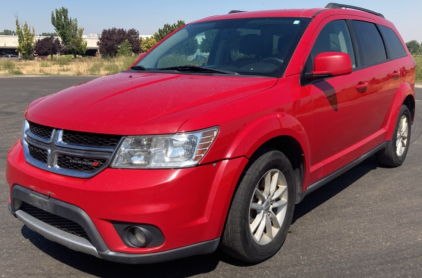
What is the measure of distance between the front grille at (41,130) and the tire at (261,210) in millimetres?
1269

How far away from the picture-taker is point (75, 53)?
6119 centimetres

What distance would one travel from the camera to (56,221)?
2.95 m

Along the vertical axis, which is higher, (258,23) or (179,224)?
(258,23)

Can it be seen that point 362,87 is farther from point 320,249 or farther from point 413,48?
point 413,48

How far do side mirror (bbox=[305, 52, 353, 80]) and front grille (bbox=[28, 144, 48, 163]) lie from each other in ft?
6.73

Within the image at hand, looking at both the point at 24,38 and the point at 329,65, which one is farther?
the point at 24,38

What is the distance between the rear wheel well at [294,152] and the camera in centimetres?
337

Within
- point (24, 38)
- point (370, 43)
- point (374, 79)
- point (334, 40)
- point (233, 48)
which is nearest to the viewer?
point (233, 48)

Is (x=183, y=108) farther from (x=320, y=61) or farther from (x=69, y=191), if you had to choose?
(x=320, y=61)

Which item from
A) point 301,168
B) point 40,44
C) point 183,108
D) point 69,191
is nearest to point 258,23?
point 301,168

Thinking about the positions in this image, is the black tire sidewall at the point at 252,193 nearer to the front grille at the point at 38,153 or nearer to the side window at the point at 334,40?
the side window at the point at 334,40

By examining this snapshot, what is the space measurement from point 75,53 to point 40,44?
9.17m

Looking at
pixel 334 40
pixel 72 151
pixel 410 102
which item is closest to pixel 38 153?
pixel 72 151

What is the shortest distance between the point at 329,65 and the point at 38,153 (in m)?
2.24
